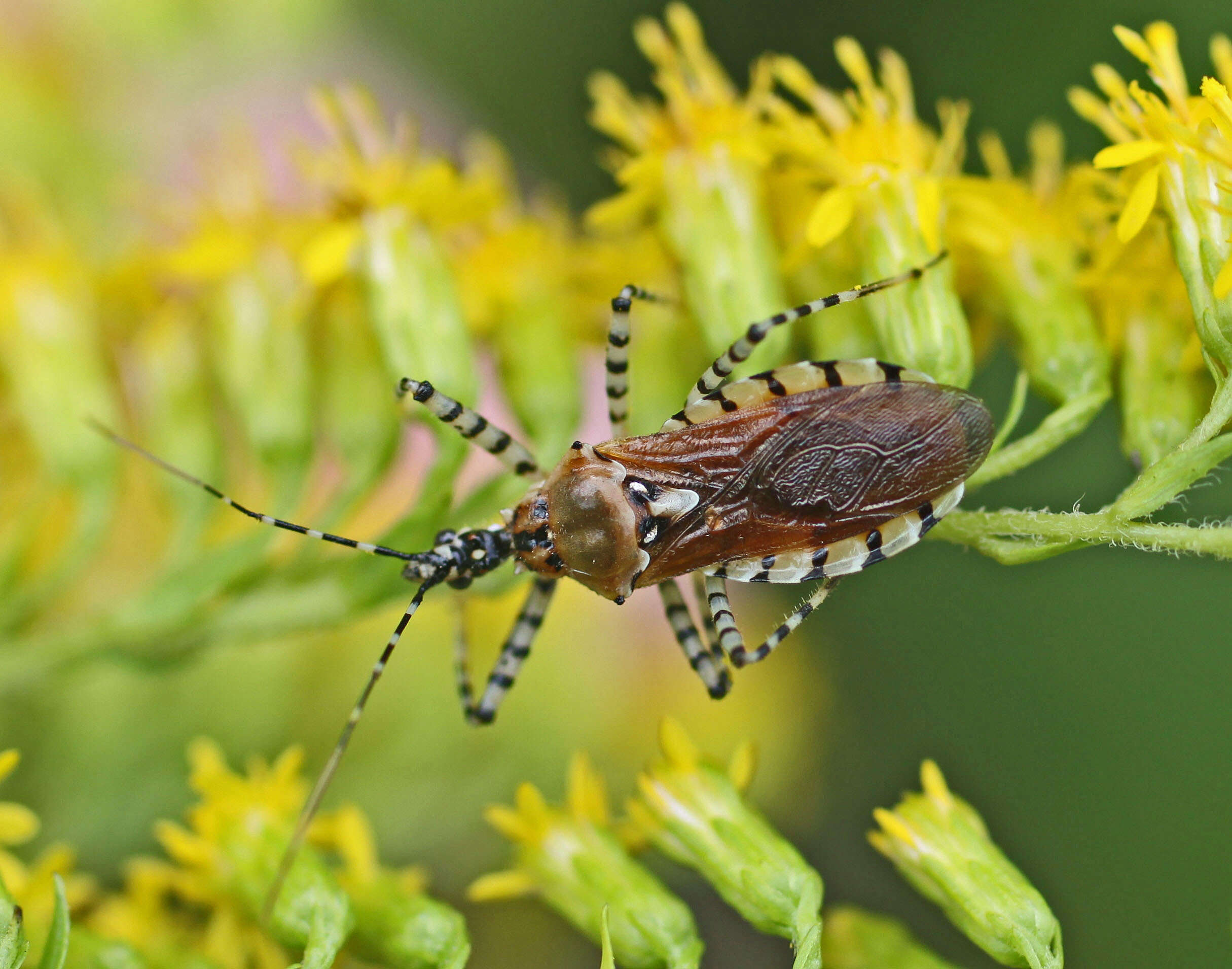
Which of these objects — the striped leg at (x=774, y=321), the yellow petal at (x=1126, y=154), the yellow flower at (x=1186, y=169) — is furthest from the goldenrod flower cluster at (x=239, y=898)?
the yellow petal at (x=1126, y=154)

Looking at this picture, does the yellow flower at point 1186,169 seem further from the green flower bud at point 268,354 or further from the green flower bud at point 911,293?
the green flower bud at point 268,354

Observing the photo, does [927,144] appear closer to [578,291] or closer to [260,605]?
[578,291]

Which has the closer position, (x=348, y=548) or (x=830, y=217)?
(x=830, y=217)

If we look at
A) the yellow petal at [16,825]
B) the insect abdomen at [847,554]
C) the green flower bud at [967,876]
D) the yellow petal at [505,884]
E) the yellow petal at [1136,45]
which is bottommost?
the green flower bud at [967,876]

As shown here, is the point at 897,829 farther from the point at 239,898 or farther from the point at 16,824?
the point at 16,824

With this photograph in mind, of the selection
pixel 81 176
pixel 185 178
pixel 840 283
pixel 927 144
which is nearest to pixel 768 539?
pixel 840 283

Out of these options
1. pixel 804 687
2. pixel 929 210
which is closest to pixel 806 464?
pixel 929 210
